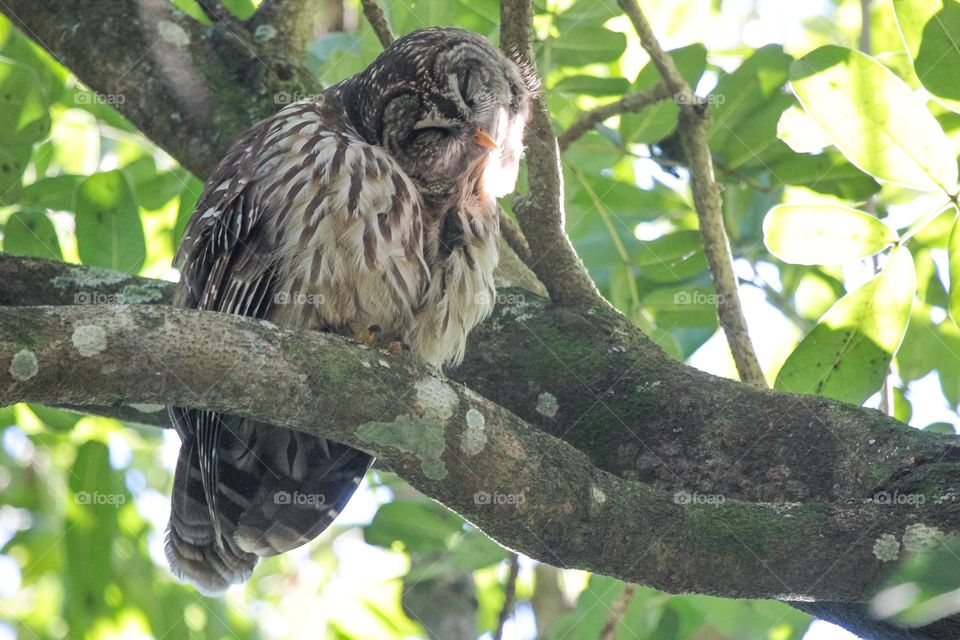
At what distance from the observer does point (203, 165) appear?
395 centimetres

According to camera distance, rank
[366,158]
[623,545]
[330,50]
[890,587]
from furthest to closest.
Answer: [330,50] < [366,158] < [623,545] < [890,587]

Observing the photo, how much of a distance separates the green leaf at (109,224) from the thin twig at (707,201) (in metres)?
1.81

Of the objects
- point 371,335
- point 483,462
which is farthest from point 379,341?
point 483,462

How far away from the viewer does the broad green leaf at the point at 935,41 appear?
2.94 metres

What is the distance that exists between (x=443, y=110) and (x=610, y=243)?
0.85 m

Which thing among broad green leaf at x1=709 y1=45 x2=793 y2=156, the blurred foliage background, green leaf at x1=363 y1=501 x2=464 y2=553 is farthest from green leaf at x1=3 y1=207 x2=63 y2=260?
broad green leaf at x1=709 y1=45 x2=793 y2=156

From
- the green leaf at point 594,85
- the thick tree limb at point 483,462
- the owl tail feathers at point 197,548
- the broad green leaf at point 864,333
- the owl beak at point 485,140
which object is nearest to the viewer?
the thick tree limb at point 483,462

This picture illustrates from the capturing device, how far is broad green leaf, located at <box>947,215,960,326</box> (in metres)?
2.90

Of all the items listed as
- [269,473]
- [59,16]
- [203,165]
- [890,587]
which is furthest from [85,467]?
[890,587]

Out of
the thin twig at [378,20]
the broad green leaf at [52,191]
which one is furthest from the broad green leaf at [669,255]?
the broad green leaf at [52,191]

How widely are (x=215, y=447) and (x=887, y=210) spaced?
8.28 ft

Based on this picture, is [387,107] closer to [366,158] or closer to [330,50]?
[366,158]

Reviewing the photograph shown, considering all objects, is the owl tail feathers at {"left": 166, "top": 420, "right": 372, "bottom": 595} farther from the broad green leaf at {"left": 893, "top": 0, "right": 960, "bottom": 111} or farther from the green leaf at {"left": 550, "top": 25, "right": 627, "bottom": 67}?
the broad green leaf at {"left": 893, "top": 0, "right": 960, "bottom": 111}

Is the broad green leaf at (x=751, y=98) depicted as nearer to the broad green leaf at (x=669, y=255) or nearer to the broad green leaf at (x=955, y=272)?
A: the broad green leaf at (x=669, y=255)
